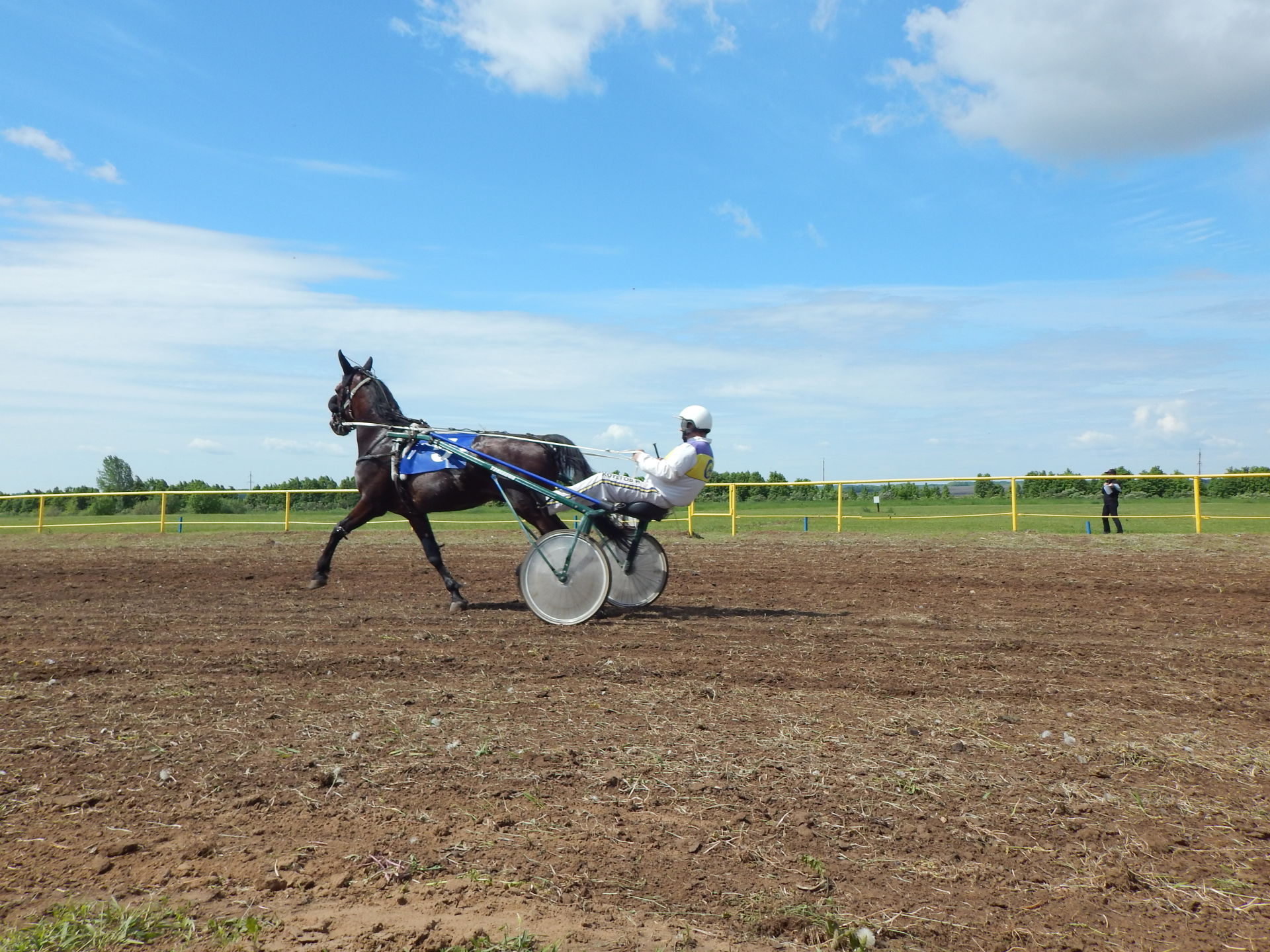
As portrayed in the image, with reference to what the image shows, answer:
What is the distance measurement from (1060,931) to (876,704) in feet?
9.40

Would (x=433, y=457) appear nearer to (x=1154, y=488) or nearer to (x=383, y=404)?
(x=383, y=404)

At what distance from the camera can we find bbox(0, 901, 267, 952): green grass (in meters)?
2.97

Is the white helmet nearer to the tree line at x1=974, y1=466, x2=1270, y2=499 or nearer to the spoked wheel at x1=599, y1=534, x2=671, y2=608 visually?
the spoked wheel at x1=599, y1=534, x2=671, y2=608

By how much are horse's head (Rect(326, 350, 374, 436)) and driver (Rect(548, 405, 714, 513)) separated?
3.66 metres

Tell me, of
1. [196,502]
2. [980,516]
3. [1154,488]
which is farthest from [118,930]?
[1154,488]

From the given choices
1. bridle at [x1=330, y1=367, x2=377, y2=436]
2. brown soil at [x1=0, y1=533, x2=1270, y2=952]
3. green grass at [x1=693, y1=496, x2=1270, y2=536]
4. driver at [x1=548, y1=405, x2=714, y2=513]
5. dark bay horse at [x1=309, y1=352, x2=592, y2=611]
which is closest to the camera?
brown soil at [x1=0, y1=533, x2=1270, y2=952]

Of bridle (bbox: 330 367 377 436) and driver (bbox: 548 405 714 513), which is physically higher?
bridle (bbox: 330 367 377 436)

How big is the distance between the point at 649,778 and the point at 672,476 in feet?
14.5

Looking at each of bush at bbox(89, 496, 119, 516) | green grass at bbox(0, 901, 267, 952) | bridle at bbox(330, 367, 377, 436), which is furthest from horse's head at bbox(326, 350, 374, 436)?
bush at bbox(89, 496, 119, 516)

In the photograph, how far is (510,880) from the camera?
3400 millimetres

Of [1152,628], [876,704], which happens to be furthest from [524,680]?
[1152,628]

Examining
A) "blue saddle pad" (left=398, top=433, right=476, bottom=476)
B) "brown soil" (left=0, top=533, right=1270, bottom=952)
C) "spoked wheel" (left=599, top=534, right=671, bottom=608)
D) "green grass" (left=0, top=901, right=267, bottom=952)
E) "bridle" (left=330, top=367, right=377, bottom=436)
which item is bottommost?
"green grass" (left=0, top=901, right=267, bottom=952)

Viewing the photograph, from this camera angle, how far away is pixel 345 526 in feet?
36.7

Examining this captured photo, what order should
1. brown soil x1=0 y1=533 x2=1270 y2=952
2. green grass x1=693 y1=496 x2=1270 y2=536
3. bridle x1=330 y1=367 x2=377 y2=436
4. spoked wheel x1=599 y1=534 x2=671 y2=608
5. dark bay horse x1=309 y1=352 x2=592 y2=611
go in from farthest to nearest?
green grass x1=693 y1=496 x2=1270 y2=536 → bridle x1=330 y1=367 x2=377 y2=436 → dark bay horse x1=309 y1=352 x2=592 y2=611 → spoked wheel x1=599 y1=534 x2=671 y2=608 → brown soil x1=0 y1=533 x2=1270 y2=952
